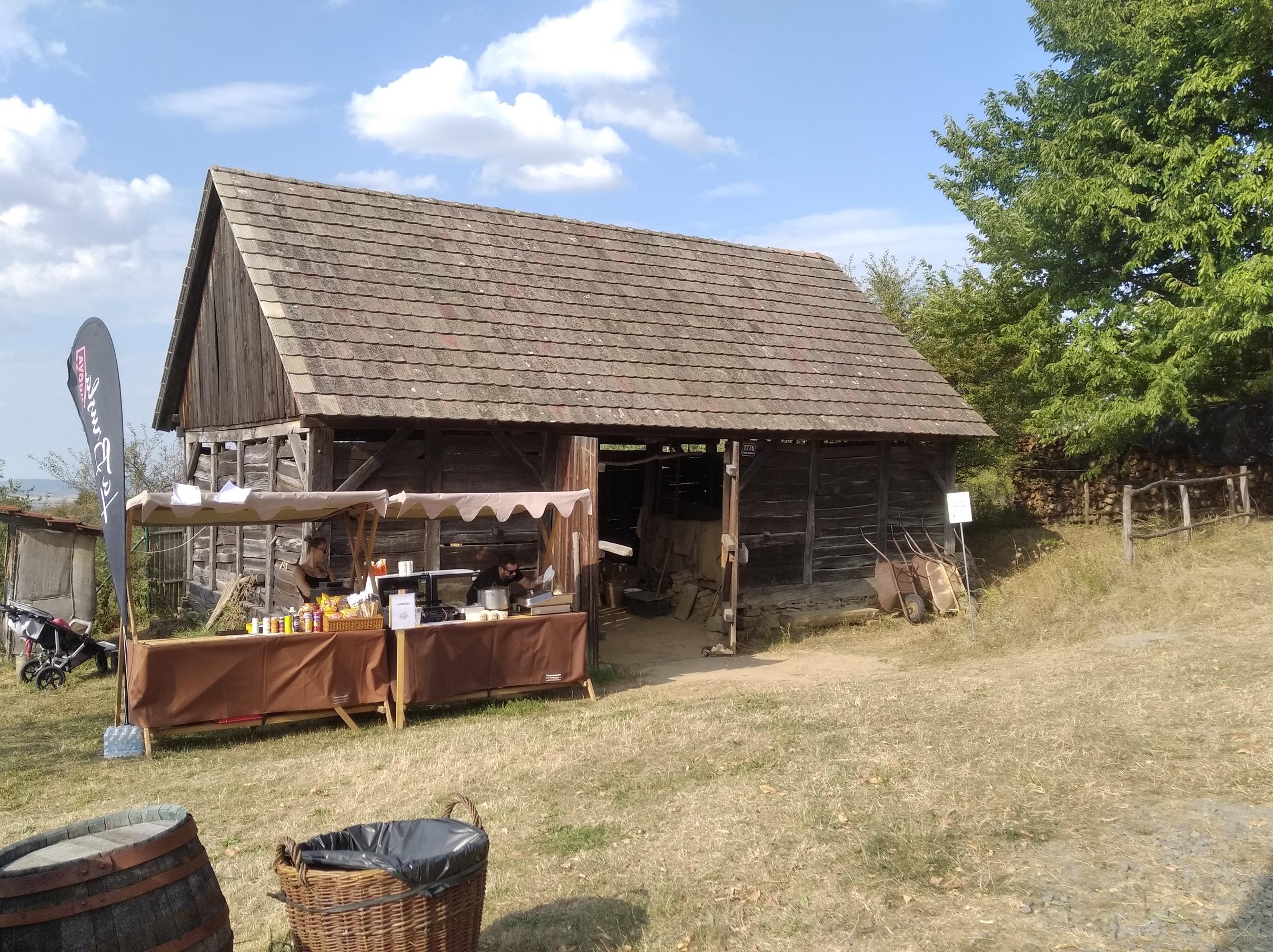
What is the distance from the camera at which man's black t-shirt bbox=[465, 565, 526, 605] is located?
1067 centimetres

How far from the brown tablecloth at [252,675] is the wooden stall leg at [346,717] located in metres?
0.03

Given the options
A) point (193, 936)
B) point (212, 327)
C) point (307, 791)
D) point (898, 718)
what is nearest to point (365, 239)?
point (212, 327)

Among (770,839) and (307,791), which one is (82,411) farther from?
(770,839)

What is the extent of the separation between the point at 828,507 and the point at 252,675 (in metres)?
8.55

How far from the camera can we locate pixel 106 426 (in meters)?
7.46

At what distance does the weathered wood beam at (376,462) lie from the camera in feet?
35.0

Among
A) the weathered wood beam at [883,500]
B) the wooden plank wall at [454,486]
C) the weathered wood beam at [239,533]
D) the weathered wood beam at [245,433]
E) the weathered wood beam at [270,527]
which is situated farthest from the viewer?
the weathered wood beam at [883,500]

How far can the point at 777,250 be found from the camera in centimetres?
1795

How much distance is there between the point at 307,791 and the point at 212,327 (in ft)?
30.3

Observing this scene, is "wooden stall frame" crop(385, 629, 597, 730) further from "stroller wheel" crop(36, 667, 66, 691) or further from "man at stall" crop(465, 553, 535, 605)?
"stroller wheel" crop(36, 667, 66, 691)

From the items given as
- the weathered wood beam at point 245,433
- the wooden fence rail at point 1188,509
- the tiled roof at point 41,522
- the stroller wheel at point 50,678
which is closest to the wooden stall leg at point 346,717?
the weathered wood beam at point 245,433

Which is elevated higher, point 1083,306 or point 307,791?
point 1083,306

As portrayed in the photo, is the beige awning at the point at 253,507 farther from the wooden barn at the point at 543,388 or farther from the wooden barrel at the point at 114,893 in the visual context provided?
the wooden barrel at the point at 114,893

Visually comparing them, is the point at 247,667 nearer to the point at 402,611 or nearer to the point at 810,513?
the point at 402,611
